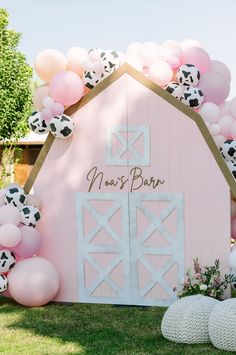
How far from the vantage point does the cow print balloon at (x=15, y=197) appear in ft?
29.6

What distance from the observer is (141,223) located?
8.73m

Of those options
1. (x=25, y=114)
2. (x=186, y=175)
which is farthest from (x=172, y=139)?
(x=25, y=114)

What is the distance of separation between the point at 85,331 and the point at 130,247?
141cm

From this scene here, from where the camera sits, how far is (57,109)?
29.2ft

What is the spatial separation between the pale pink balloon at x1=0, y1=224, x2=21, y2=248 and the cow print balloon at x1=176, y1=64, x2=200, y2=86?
2.52 metres

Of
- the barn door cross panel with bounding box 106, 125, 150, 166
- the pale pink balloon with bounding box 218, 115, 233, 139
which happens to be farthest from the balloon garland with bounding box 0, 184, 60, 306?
the pale pink balloon with bounding box 218, 115, 233, 139

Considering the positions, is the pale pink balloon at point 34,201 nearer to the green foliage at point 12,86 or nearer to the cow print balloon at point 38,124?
the cow print balloon at point 38,124

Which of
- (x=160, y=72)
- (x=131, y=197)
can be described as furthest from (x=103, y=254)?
(x=160, y=72)

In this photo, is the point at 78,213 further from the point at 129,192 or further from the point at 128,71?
the point at 128,71

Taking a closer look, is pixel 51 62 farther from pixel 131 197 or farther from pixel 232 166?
pixel 232 166

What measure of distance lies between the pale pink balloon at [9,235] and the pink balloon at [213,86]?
2714mm

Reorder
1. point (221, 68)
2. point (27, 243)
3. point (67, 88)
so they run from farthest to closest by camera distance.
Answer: point (221, 68) < point (27, 243) < point (67, 88)

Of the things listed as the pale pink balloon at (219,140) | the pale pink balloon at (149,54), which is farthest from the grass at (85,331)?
the pale pink balloon at (149,54)

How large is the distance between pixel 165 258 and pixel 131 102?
1.80 m
